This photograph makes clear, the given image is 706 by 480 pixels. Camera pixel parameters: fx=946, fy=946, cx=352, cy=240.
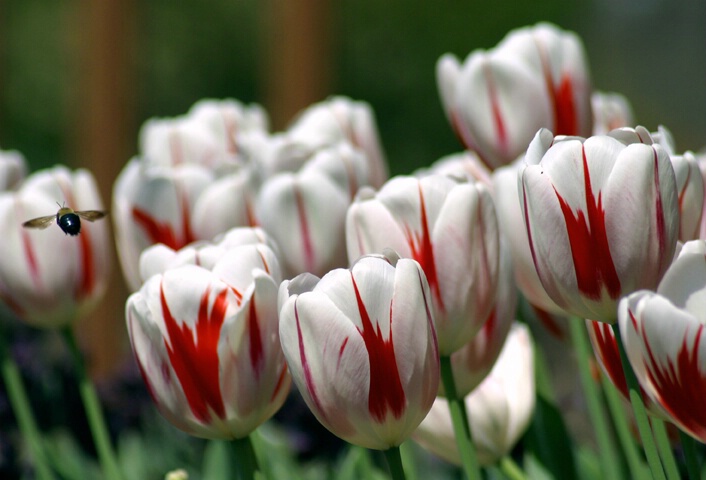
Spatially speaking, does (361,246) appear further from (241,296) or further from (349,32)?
(349,32)

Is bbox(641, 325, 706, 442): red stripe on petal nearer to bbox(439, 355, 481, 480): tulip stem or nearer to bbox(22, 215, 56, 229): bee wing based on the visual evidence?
bbox(439, 355, 481, 480): tulip stem

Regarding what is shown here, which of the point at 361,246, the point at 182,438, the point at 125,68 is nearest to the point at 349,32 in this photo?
the point at 125,68

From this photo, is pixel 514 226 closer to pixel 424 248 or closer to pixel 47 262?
pixel 424 248

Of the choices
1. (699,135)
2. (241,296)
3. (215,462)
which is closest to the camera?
(241,296)

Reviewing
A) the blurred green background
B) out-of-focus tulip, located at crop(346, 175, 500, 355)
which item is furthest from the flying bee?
the blurred green background

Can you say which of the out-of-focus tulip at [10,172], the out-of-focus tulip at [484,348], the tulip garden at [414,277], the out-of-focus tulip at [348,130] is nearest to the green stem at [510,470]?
the tulip garden at [414,277]

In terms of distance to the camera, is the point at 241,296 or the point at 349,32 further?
the point at 349,32

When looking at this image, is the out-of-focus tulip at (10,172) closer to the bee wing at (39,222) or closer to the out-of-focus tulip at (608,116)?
the bee wing at (39,222)
